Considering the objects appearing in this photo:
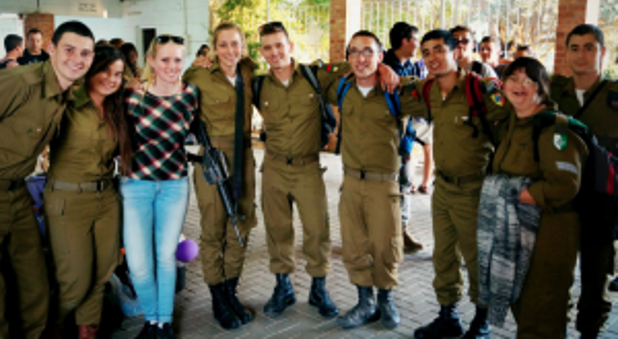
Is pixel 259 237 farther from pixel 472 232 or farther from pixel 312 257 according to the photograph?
pixel 472 232

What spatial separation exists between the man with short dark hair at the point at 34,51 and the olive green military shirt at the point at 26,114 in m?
6.39

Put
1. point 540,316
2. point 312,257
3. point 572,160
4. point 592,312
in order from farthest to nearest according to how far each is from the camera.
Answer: point 312,257 < point 592,312 < point 540,316 < point 572,160

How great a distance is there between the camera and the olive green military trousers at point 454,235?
352 cm

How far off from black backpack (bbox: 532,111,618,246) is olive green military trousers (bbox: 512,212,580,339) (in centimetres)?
12

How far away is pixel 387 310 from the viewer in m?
3.97

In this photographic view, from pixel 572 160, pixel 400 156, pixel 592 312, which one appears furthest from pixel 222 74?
pixel 592 312

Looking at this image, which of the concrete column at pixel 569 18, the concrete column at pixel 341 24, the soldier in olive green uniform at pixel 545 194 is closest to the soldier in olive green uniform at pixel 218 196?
the soldier in olive green uniform at pixel 545 194

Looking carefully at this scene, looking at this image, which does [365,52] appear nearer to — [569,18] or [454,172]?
[454,172]

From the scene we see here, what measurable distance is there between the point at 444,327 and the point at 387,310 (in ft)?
1.34

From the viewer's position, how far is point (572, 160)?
2.91m

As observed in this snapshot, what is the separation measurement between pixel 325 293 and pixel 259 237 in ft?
6.44

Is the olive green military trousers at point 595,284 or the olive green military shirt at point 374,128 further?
the olive green military shirt at point 374,128

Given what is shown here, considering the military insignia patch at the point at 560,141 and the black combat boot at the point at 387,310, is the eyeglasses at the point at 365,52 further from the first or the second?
the black combat boot at the point at 387,310

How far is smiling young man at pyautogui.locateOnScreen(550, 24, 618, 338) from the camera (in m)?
3.34
